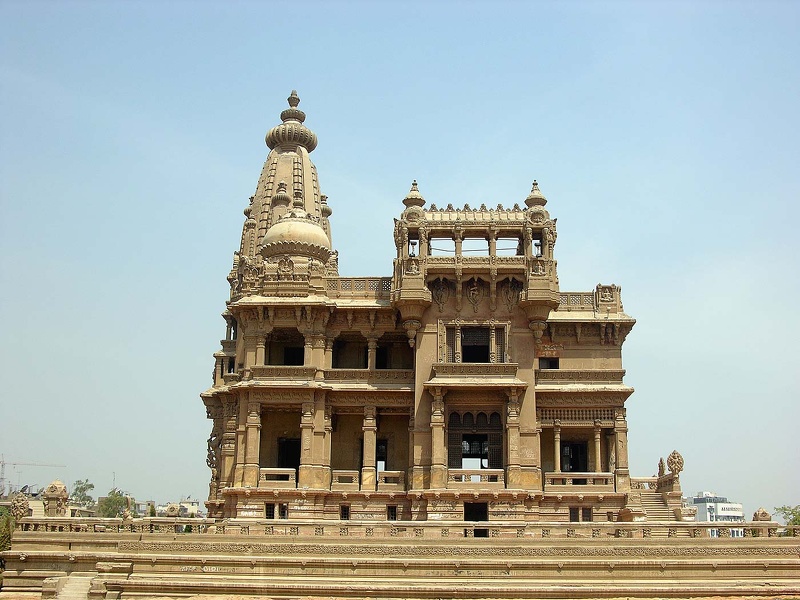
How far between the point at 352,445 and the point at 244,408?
510 cm

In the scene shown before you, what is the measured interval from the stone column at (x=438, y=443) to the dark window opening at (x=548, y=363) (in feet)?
19.5

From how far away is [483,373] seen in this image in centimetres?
3700

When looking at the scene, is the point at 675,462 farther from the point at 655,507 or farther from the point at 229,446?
the point at 229,446

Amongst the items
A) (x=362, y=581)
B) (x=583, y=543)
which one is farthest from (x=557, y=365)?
(x=362, y=581)

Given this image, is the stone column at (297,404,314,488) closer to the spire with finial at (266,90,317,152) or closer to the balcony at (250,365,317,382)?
the balcony at (250,365,317,382)

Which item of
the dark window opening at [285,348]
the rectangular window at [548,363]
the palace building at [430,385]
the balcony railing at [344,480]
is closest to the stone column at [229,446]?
the palace building at [430,385]

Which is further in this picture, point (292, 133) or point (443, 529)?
point (292, 133)

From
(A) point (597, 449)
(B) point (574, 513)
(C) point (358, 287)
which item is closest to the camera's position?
(B) point (574, 513)

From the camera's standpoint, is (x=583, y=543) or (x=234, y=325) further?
(x=234, y=325)

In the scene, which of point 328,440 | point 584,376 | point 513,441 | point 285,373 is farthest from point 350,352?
point 584,376

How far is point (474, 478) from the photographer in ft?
117

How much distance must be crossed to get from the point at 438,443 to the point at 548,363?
283 inches

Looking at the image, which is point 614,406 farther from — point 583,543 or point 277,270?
point 277,270

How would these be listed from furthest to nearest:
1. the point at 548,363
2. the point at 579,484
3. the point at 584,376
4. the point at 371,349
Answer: the point at 548,363, the point at 371,349, the point at 584,376, the point at 579,484
